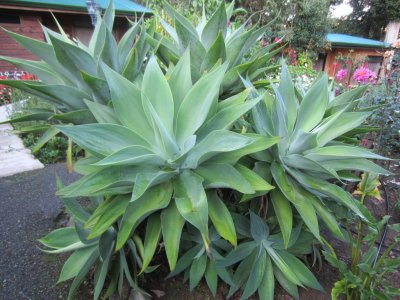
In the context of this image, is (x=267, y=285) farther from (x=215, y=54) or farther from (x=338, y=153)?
(x=215, y=54)

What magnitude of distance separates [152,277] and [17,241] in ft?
3.61

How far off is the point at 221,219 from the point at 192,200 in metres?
0.17

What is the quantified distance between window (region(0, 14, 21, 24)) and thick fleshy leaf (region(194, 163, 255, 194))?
1321 centimetres

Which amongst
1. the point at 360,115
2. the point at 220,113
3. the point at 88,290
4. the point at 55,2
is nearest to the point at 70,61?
the point at 220,113

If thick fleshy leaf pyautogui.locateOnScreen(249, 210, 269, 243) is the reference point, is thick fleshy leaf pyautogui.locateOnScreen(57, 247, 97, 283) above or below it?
below

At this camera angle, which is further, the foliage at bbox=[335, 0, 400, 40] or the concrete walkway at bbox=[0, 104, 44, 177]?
the foliage at bbox=[335, 0, 400, 40]

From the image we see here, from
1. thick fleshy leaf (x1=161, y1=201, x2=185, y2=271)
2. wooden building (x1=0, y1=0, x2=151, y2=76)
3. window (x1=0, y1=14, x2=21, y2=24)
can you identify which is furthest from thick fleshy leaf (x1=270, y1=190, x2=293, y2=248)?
window (x1=0, y1=14, x2=21, y2=24)

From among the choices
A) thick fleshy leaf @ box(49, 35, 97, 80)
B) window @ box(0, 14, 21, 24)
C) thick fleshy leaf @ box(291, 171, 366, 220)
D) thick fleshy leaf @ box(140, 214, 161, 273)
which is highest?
window @ box(0, 14, 21, 24)

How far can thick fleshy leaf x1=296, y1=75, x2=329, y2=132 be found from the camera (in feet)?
4.15

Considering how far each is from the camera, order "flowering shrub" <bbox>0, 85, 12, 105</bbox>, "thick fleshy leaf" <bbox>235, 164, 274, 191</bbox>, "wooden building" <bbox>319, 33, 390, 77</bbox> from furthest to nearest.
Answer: "wooden building" <bbox>319, 33, 390, 77</bbox> → "flowering shrub" <bbox>0, 85, 12, 105</bbox> → "thick fleshy leaf" <bbox>235, 164, 274, 191</bbox>

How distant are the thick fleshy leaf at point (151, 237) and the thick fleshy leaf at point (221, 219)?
22 cm

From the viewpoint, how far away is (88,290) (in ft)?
5.01

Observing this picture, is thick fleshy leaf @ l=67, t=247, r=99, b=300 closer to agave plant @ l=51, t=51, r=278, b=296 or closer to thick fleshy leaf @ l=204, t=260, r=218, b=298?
agave plant @ l=51, t=51, r=278, b=296

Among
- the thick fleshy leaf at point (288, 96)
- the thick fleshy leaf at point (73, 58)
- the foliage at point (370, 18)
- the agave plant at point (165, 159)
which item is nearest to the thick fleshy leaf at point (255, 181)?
the agave plant at point (165, 159)
